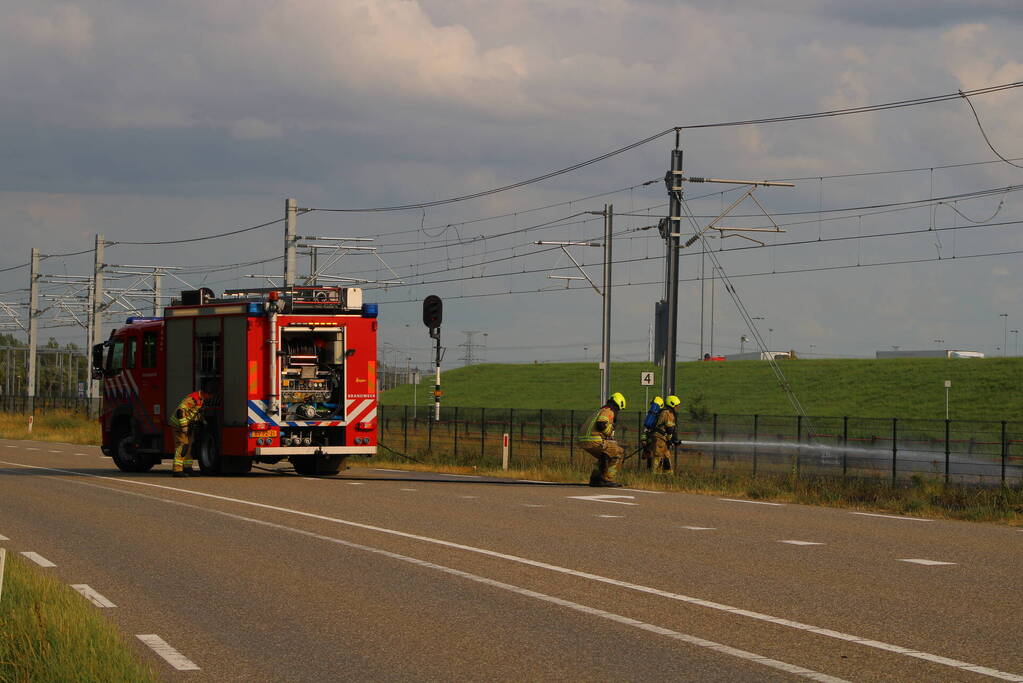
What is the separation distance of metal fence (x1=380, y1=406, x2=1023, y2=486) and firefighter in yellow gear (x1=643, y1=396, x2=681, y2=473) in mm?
2398

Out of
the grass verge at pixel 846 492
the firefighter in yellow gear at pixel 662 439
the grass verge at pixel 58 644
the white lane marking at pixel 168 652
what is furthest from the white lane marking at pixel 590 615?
the firefighter in yellow gear at pixel 662 439

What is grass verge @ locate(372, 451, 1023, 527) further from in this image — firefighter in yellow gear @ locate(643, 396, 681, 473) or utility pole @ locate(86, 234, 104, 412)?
utility pole @ locate(86, 234, 104, 412)

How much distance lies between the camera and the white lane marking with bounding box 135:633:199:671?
7.95m

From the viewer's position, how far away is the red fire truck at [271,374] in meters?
25.3

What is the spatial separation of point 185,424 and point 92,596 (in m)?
15.5

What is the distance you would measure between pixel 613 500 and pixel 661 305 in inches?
423

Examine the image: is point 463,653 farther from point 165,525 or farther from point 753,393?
point 753,393

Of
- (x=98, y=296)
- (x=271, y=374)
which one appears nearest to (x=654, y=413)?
(x=271, y=374)

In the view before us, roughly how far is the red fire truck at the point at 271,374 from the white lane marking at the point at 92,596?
14029 mm

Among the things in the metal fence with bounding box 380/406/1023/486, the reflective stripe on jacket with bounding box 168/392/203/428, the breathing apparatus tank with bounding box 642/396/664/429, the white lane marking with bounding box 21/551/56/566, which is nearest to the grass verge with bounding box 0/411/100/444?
the metal fence with bounding box 380/406/1023/486

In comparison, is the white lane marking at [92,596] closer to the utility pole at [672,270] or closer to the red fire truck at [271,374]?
the red fire truck at [271,374]

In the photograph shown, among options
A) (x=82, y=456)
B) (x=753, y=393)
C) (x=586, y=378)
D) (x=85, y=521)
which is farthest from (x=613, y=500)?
(x=586, y=378)

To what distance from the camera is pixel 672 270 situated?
30.6 m

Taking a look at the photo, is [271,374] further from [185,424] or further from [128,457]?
Answer: [128,457]
